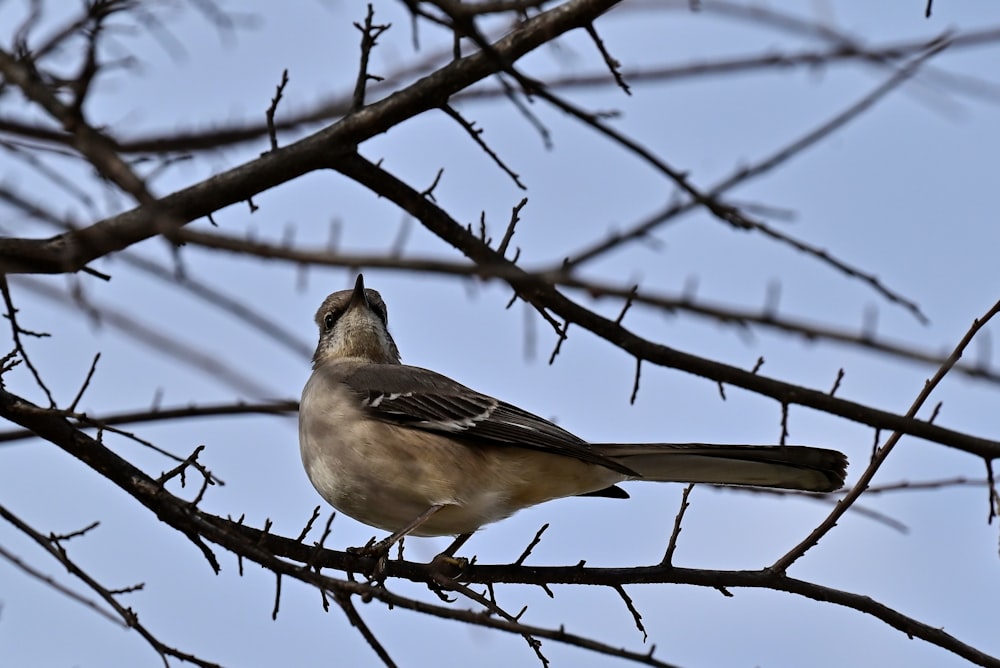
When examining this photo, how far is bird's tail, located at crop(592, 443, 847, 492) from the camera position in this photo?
486 cm

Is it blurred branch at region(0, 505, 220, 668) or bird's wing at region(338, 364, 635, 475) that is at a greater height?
bird's wing at region(338, 364, 635, 475)

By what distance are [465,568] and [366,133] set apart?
1.84m

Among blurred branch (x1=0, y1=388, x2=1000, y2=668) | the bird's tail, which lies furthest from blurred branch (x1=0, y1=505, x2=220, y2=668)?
the bird's tail

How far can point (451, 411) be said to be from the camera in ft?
18.4

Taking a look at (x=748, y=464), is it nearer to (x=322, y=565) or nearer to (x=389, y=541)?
(x=389, y=541)

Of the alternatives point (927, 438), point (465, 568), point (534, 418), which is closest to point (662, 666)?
point (927, 438)

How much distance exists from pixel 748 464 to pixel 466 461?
1.28 m

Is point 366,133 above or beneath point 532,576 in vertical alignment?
A: above

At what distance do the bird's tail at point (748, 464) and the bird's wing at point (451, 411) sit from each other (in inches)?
8.3

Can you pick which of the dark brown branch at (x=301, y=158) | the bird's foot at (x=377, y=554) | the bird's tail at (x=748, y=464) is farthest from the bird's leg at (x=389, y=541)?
the dark brown branch at (x=301, y=158)

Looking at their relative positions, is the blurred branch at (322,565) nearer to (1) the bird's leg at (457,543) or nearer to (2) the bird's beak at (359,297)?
(1) the bird's leg at (457,543)

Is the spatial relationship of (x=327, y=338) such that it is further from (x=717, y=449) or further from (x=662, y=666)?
(x=662, y=666)

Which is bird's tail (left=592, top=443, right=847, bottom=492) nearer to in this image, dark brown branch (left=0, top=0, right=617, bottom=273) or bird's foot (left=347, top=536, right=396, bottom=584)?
bird's foot (left=347, top=536, right=396, bottom=584)

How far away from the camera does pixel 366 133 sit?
3996mm
